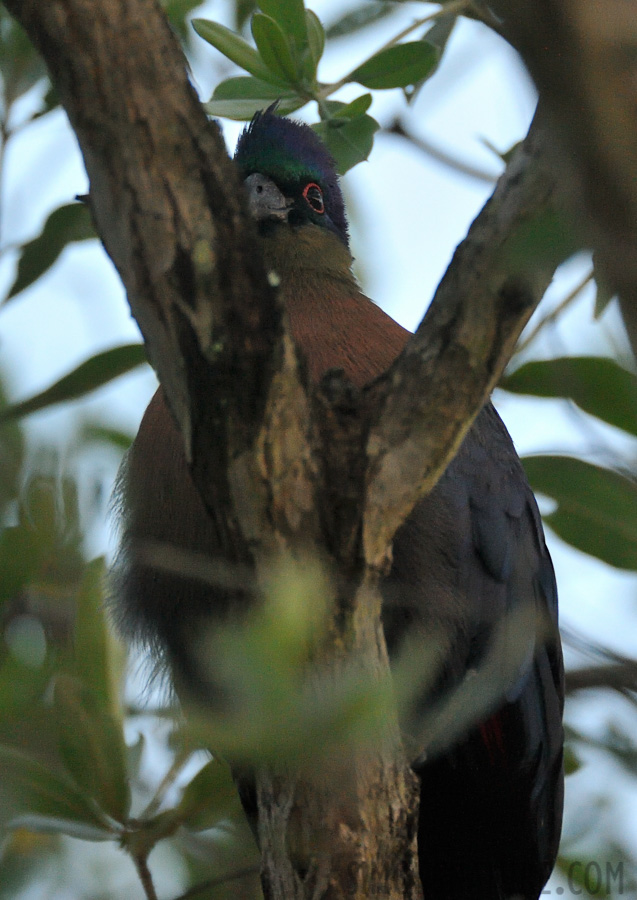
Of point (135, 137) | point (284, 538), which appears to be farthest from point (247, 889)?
point (135, 137)

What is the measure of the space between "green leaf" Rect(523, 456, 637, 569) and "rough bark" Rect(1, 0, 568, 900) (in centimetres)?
27

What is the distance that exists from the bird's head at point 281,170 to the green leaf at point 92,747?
5.75 ft

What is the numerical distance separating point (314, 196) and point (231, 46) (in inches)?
33.7

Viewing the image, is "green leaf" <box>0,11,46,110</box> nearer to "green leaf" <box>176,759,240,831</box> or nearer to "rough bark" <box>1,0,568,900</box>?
"rough bark" <box>1,0,568,900</box>

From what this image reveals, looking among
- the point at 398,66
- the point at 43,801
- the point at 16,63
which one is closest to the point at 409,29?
the point at 398,66

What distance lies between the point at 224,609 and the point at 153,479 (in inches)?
21.8

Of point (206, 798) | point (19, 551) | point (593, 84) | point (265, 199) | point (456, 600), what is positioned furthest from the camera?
point (265, 199)

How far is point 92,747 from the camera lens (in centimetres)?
208

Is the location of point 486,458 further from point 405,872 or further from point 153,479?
point 405,872

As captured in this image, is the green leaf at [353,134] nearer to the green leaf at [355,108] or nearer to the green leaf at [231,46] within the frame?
the green leaf at [355,108]

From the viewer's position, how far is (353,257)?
3.69m

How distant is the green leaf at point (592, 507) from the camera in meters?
1.61

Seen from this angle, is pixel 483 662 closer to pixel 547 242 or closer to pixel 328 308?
pixel 328 308

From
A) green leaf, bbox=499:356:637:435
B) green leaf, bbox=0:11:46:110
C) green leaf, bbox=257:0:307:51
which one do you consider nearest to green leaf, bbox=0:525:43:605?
green leaf, bbox=499:356:637:435
